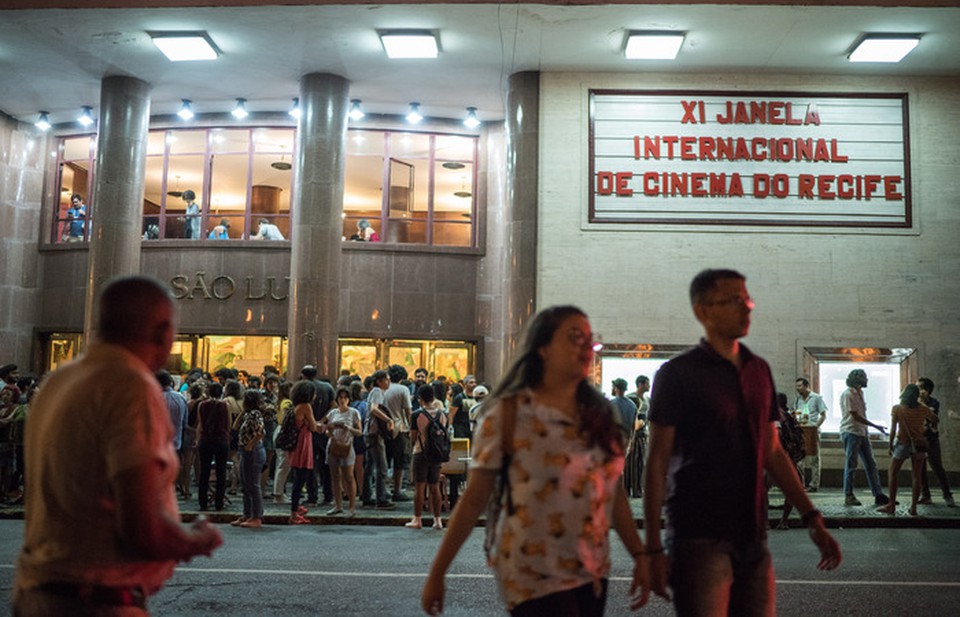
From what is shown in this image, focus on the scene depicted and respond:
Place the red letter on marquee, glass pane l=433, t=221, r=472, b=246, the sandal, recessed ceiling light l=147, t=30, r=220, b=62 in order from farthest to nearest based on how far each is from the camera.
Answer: glass pane l=433, t=221, r=472, b=246
the red letter on marquee
recessed ceiling light l=147, t=30, r=220, b=62
the sandal

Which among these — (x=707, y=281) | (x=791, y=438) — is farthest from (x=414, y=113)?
(x=707, y=281)

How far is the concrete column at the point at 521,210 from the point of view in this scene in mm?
17453

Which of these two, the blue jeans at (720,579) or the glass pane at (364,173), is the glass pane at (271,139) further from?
the blue jeans at (720,579)

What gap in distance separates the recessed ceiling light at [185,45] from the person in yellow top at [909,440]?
13493 millimetres

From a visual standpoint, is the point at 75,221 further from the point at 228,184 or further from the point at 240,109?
the point at 240,109

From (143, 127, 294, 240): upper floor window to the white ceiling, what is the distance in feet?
7.45

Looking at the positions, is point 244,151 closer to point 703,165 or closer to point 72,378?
point 703,165

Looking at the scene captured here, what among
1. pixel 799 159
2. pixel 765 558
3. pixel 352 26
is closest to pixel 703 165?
pixel 799 159

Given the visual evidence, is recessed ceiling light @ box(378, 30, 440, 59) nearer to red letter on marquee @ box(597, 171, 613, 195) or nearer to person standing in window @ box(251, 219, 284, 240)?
red letter on marquee @ box(597, 171, 613, 195)

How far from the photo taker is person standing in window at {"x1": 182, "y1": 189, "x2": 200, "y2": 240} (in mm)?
22622

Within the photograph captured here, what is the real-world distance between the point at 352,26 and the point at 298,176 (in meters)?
3.80

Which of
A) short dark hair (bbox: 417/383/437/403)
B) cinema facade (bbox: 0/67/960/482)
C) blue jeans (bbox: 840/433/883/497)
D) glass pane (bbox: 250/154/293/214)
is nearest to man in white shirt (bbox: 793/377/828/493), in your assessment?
blue jeans (bbox: 840/433/883/497)

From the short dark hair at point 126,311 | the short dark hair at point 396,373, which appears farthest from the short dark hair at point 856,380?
the short dark hair at point 126,311

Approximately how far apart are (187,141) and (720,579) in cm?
2196
